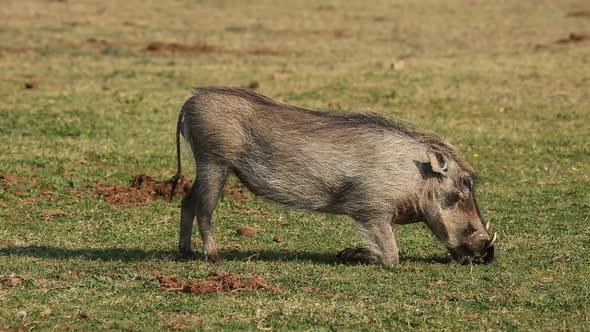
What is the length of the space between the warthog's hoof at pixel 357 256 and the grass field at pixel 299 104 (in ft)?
0.58

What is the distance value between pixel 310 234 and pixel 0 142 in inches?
183

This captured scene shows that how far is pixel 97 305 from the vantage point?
6195 mm

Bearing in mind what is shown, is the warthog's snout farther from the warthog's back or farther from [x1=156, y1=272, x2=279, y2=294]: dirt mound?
[x1=156, y1=272, x2=279, y2=294]: dirt mound

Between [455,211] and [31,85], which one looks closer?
[455,211]

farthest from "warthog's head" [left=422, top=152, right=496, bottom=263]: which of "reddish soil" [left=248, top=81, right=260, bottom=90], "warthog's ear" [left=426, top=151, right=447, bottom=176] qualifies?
"reddish soil" [left=248, top=81, right=260, bottom=90]

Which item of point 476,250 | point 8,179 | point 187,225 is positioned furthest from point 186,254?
point 8,179

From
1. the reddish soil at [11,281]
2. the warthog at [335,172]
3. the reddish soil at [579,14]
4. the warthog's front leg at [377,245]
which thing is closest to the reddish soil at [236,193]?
the warthog at [335,172]

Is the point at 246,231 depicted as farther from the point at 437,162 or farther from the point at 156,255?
the point at 437,162

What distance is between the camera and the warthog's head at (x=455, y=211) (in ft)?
25.1

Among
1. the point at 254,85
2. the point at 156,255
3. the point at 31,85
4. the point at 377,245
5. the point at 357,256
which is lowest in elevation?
the point at 31,85

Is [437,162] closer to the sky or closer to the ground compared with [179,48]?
closer to the sky

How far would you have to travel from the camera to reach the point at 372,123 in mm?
7820

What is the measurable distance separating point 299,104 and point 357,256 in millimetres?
6988

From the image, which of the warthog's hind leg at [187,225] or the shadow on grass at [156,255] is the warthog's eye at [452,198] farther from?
the warthog's hind leg at [187,225]
